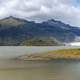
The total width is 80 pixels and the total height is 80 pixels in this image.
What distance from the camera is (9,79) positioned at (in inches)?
1296

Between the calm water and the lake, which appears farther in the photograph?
the lake

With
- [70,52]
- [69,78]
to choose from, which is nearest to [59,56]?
[70,52]

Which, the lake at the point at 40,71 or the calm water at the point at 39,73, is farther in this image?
the lake at the point at 40,71

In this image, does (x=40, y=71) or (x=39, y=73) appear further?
(x=40, y=71)

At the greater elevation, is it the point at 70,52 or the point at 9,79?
the point at 70,52

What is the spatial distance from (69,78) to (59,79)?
5.29 feet

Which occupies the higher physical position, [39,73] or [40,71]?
[40,71]

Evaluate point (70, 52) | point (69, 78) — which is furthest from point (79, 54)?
point (69, 78)

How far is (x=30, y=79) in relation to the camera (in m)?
32.0

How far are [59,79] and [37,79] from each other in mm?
2489

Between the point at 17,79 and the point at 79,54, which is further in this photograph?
the point at 79,54

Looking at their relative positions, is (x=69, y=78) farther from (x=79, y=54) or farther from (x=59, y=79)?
(x=79, y=54)

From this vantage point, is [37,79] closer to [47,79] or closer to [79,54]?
[47,79]

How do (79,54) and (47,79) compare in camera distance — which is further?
(79,54)
